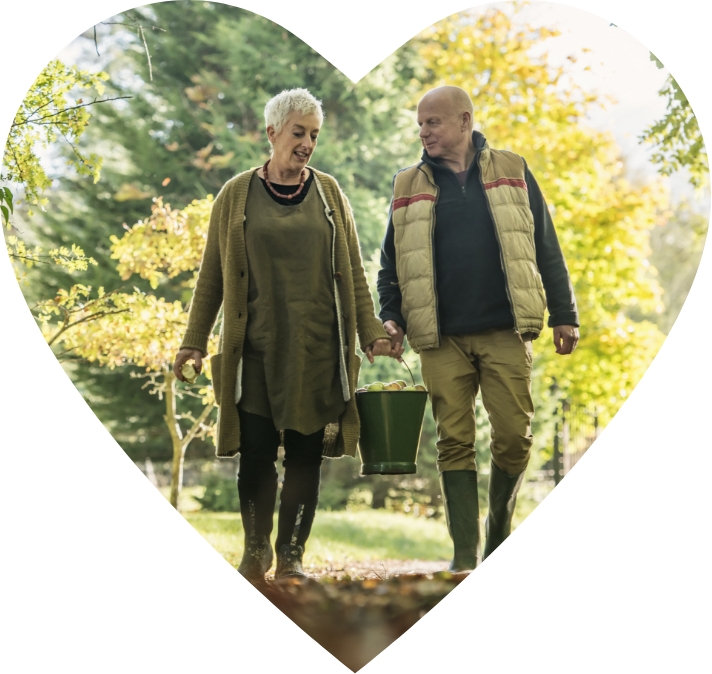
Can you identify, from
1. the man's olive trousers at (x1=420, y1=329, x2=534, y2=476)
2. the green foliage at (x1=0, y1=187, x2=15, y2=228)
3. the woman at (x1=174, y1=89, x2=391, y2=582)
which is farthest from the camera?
the green foliage at (x1=0, y1=187, x2=15, y2=228)

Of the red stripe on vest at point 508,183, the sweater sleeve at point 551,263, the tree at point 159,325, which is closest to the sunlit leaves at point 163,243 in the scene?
the tree at point 159,325

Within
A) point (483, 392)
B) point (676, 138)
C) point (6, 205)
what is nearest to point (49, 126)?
point (6, 205)

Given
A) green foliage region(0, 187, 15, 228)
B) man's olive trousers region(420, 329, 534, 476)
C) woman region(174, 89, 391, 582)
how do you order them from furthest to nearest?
1. green foliage region(0, 187, 15, 228)
2. man's olive trousers region(420, 329, 534, 476)
3. woman region(174, 89, 391, 582)

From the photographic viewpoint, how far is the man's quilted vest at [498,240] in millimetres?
3957

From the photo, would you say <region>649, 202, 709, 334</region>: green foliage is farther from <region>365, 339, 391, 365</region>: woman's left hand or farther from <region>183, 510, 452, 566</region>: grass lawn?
<region>183, 510, 452, 566</region>: grass lawn

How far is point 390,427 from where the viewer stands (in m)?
3.97

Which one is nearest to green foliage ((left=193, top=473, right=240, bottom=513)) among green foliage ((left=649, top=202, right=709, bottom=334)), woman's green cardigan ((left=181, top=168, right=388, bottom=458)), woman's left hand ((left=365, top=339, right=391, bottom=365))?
woman's green cardigan ((left=181, top=168, right=388, bottom=458))

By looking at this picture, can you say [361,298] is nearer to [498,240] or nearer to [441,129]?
[498,240]

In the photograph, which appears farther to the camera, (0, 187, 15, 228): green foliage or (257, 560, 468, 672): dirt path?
(0, 187, 15, 228): green foliage

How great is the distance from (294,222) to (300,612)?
156cm

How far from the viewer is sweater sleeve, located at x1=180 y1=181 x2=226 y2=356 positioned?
3.97 meters

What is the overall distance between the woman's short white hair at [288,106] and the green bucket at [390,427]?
1143 mm

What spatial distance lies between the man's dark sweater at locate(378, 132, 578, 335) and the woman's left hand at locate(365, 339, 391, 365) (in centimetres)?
→ 10

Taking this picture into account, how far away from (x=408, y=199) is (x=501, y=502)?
1.29 metres
